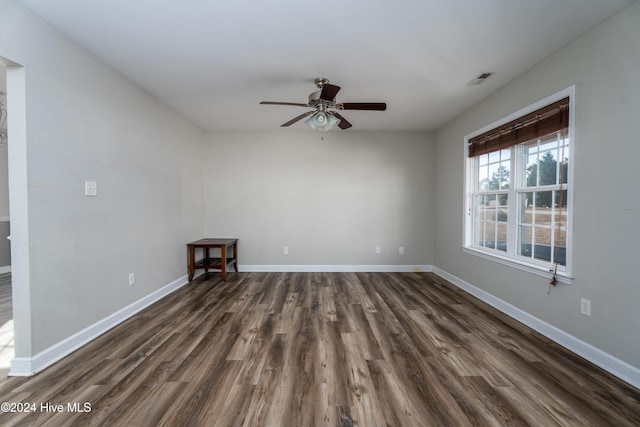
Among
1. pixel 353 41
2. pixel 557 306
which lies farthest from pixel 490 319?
pixel 353 41

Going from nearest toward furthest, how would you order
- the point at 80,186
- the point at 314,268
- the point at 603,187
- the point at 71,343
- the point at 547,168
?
the point at 603,187, the point at 71,343, the point at 80,186, the point at 547,168, the point at 314,268

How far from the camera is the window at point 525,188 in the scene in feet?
7.34

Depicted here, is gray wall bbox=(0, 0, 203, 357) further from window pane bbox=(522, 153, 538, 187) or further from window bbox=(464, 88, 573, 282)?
window pane bbox=(522, 153, 538, 187)

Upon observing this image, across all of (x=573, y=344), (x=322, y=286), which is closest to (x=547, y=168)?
(x=573, y=344)

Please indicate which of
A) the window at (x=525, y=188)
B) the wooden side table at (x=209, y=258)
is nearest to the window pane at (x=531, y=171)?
the window at (x=525, y=188)

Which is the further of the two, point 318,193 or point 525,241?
Result: point 318,193

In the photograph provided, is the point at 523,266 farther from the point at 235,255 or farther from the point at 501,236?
the point at 235,255

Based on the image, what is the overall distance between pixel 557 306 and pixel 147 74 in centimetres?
451

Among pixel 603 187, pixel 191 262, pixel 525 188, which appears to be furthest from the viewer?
pixel 191 262

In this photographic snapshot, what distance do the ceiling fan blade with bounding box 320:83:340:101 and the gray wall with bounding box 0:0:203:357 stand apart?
2.09 metres

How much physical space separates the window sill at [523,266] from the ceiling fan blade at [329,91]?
253 cm

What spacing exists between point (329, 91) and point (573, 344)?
2981 mm

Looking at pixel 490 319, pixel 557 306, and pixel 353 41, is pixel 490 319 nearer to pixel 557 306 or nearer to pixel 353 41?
pixel 557 306

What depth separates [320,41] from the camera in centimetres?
211
